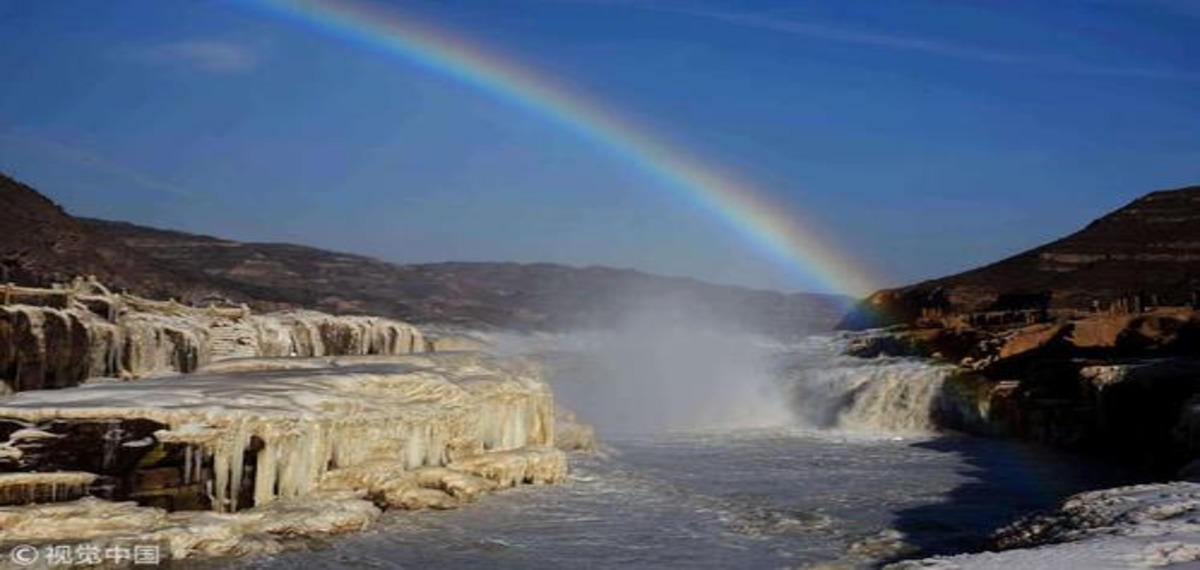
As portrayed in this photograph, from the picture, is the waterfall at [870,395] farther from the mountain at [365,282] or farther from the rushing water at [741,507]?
the mountain at [365,282]

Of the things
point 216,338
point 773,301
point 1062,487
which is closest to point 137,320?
point 216,338

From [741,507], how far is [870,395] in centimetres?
1888

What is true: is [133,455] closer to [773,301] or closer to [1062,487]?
[1062,487]

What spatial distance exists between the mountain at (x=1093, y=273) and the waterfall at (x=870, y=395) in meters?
27.6

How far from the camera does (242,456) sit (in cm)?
1566

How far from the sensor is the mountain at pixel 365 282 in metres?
49.3

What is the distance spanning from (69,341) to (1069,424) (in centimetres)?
2563

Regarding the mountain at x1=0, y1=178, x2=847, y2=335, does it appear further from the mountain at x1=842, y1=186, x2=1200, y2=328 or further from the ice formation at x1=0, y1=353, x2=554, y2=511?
the ice formation at x1=0, y1=353, x2=554, y2=511

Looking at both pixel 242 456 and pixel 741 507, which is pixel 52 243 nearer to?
pixel 242 456

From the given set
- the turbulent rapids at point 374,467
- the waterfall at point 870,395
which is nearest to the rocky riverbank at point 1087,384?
the waterfall at point 870,395

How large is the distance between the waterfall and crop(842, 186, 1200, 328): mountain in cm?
2763
